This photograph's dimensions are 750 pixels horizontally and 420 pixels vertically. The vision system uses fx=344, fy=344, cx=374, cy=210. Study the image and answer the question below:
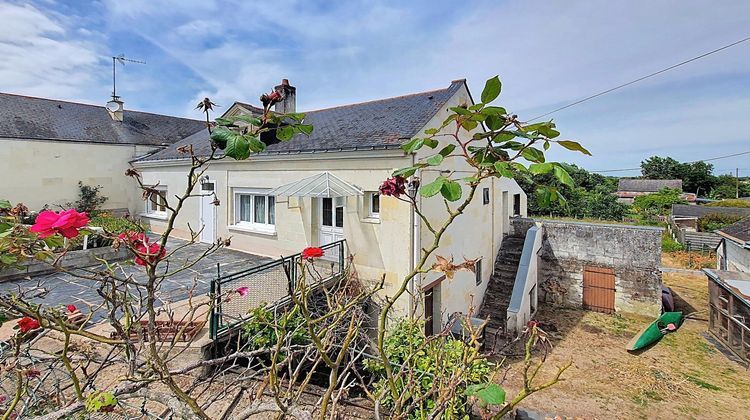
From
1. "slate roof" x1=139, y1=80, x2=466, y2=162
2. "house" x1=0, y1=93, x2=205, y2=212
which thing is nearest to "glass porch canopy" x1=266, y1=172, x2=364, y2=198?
"slate roof" x1=139, y1=80, x2=466, y2=162

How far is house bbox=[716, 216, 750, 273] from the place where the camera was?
22141mm

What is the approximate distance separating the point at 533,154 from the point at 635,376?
19.7m

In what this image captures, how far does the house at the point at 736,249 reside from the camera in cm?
2214

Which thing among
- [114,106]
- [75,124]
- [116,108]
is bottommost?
[75,124]

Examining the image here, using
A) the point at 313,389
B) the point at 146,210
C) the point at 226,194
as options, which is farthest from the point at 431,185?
the point at 146,210

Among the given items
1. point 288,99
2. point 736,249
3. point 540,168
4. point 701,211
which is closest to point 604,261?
point 736,249

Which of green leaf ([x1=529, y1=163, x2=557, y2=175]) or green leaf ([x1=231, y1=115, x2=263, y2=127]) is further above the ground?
green leaf ([x1=231, y1=115, x2=263, y2=127])

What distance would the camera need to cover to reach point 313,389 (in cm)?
765

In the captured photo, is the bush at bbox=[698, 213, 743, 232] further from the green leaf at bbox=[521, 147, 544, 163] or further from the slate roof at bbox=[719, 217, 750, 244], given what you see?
the green leaf at bbox=[521, 147, 544, 163]

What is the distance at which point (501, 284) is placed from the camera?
77.2ft

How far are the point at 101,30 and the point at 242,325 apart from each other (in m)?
10.9

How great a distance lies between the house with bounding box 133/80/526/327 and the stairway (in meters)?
0.87

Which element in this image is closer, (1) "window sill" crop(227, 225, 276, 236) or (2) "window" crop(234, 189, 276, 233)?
(1) "window sill" crop(227, 225, 276, 236)

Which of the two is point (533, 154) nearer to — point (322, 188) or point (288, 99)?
point (322, 188)
